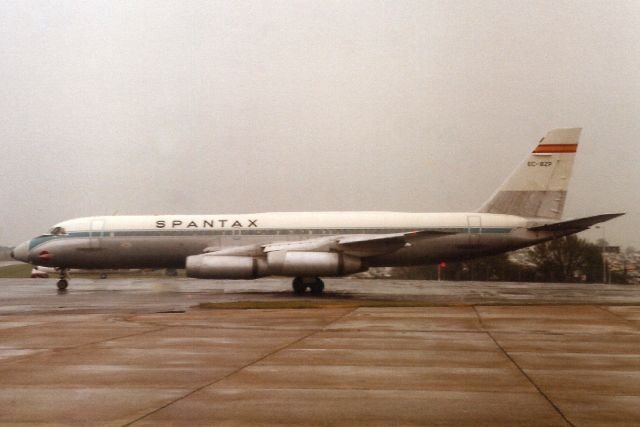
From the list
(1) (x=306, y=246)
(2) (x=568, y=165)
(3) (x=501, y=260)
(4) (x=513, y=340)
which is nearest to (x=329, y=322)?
(4) (x=513, y=340)

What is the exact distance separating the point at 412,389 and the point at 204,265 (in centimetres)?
1812

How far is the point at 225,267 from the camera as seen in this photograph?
2342cm

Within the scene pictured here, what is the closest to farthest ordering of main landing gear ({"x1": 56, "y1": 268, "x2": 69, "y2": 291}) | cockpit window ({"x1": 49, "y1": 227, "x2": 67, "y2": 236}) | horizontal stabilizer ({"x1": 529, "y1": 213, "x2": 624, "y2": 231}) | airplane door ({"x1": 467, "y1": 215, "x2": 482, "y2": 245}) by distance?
horizontal stabilizer ({"x1": 529, "y1": 213, "x2": 624, "y2": 231})
airplane door ({"x1": 467, "y1": 215, "x2": 482, "y2": 245})
main landing gear ({"x1": 56, "y1": 268, "x2": 69, "y2": 291})
cockpit window ({"x1": 49, "y1": 227, "x2": 67, "y2": 236})

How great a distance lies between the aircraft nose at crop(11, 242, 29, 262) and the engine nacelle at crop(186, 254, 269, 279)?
8.77 metres

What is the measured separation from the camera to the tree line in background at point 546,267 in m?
50.0

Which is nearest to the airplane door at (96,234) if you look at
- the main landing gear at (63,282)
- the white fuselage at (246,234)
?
the white fuselage at (246,234)

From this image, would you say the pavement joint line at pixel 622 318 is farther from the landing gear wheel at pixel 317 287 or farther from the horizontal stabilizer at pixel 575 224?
the landing gear wheel at pixel 317 287

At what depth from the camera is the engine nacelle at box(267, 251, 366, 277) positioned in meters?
22.8

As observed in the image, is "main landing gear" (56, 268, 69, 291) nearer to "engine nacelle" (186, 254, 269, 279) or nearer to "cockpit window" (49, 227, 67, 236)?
"cockpit window" (49, 227, 67, 236)

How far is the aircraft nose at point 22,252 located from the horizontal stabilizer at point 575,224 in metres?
20.9

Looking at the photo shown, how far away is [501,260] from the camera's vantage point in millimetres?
53438

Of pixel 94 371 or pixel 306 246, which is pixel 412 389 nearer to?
pixel 94 371

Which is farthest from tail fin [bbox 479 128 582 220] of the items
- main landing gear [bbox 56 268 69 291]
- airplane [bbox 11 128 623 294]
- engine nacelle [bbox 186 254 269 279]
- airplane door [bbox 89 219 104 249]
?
main landing gear [bbox 56 268 69 291]

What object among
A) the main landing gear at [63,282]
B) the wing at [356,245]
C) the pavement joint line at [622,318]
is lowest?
the pavement joint line at [622,318]
